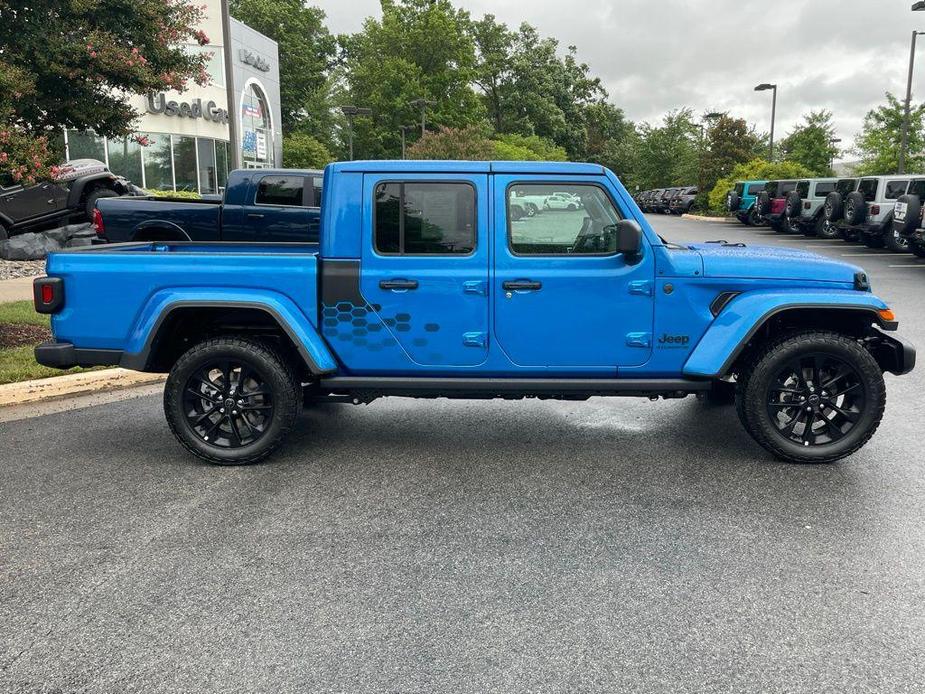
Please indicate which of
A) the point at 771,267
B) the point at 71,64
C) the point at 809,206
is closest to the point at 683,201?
the point at 809,206

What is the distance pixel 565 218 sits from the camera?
4910 millimetres

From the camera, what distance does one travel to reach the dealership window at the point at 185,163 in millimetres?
33031

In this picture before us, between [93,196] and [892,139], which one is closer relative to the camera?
[93,196]

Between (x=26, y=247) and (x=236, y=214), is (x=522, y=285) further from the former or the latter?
(x=26, y=247)

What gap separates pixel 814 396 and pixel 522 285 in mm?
1956

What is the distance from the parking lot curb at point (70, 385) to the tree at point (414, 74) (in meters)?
55.8

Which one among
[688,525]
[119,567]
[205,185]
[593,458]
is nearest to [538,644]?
[688,525]

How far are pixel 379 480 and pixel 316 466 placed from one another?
0.50 metres

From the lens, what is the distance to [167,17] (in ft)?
28.5

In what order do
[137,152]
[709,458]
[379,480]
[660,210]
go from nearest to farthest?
[379,480], [709,458], [137,152], [660,210]

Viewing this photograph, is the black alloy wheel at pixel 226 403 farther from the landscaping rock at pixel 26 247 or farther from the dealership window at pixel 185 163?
the dealership window at pixel 185 163

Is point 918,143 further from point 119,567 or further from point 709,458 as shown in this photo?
point 119,567

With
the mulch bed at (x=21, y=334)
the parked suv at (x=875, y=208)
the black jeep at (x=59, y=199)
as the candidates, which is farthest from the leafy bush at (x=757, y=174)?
the mulch bed at (x=21, y=334)

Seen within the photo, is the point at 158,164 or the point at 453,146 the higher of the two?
the point at 453,146
